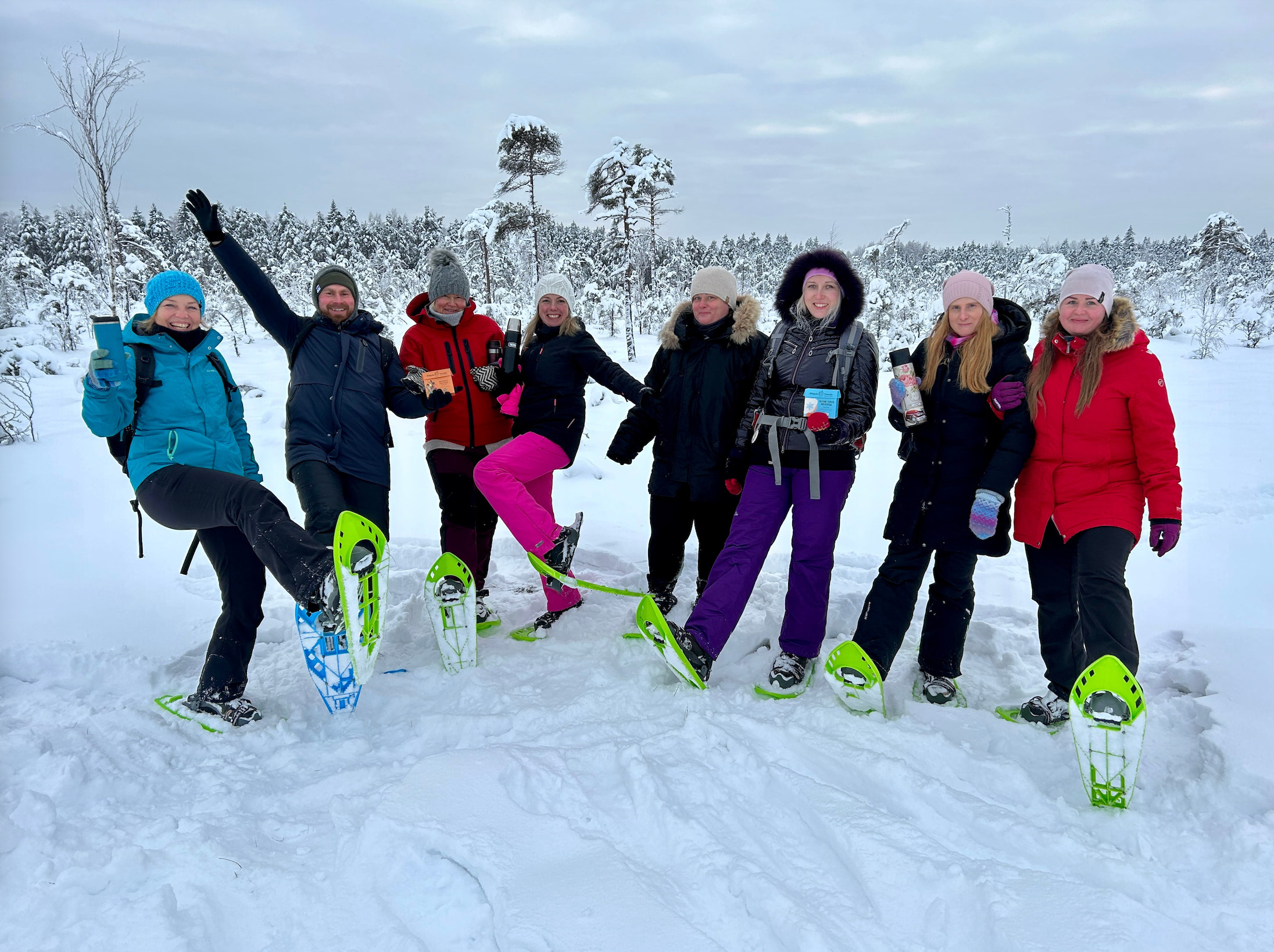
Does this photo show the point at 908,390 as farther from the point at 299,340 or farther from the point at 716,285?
the point at 299,340

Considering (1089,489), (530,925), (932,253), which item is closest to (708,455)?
(1089,489)

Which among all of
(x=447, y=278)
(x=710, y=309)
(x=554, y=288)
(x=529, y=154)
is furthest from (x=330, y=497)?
(x=529, y=154)

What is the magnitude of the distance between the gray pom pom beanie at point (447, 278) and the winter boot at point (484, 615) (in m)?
2.01

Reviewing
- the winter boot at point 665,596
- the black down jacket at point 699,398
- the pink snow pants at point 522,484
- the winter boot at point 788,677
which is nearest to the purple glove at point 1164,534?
the winter boot at point 788,677

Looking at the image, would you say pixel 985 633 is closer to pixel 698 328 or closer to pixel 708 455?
pixel 708 455

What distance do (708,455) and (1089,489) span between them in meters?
1.97

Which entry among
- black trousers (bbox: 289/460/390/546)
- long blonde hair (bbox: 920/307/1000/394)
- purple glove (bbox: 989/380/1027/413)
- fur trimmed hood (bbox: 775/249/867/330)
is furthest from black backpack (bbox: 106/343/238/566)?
purple glove (bbox: 989/380/1027/413)

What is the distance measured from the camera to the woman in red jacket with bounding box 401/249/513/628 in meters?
4.33

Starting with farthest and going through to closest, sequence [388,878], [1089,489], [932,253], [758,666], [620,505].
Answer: [932,253]
[620,505]
[758,666]
[1089,489]
[388,878]

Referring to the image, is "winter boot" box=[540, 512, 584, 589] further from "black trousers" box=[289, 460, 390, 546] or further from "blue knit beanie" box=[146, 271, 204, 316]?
"blue knit beanie" box=[146, 271, 204, 316]

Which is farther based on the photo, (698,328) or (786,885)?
(698,328)

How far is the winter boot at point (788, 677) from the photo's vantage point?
11.5ft

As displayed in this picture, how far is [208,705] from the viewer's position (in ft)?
10.5

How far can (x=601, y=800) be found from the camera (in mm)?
2588
